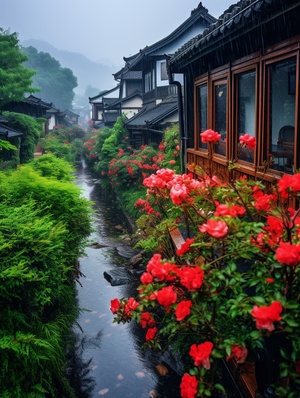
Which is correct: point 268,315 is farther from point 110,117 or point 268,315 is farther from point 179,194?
point 110,117

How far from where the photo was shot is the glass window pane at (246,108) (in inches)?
282

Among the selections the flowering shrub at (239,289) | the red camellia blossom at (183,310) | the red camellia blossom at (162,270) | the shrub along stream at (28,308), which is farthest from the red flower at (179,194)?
the shrub along stream at (28,308)

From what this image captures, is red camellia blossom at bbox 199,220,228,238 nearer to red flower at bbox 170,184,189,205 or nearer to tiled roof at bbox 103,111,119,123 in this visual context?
red flower at bbox 170,184,189,205

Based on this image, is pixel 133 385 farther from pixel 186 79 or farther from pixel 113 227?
pixel 113 227

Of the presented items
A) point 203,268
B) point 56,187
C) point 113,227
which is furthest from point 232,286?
point 113,227

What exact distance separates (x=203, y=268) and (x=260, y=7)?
314cm

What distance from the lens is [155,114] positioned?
24250 millimetres

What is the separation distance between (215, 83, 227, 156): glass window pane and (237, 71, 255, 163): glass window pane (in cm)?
78

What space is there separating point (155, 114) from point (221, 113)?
16001 millimetres

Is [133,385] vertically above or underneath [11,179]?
underneath

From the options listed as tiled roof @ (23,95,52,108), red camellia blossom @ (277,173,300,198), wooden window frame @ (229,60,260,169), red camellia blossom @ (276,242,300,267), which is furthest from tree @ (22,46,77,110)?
red camellia blossom @ (276,242,300,267)

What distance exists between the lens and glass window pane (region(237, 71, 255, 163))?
7164 mm

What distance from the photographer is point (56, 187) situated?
742 cm

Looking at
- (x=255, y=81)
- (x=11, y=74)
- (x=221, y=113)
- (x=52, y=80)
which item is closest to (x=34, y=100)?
(x=11, y=74)
